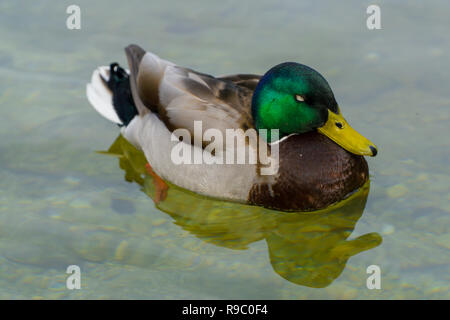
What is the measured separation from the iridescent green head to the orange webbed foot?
105 centimetres

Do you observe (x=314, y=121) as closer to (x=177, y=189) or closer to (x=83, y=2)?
(x=177, y=189)

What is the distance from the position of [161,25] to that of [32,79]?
1579 mm

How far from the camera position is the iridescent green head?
5.57 metres

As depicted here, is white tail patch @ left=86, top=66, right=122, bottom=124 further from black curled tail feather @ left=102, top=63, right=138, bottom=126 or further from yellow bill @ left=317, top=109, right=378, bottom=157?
yellow bill @ left=317, top=109, right=378, bottom=157

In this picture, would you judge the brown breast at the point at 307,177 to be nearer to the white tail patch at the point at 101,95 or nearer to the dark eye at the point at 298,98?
the dark eye at the point at 298,98

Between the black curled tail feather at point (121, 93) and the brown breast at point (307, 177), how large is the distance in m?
1.65

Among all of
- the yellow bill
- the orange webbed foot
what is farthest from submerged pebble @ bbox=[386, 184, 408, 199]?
the orange webbed foot

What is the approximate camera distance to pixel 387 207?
5.91 meters

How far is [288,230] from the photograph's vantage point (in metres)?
5.73

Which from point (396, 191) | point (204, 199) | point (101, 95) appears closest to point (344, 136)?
point (396, 191)

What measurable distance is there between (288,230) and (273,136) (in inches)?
29.8
